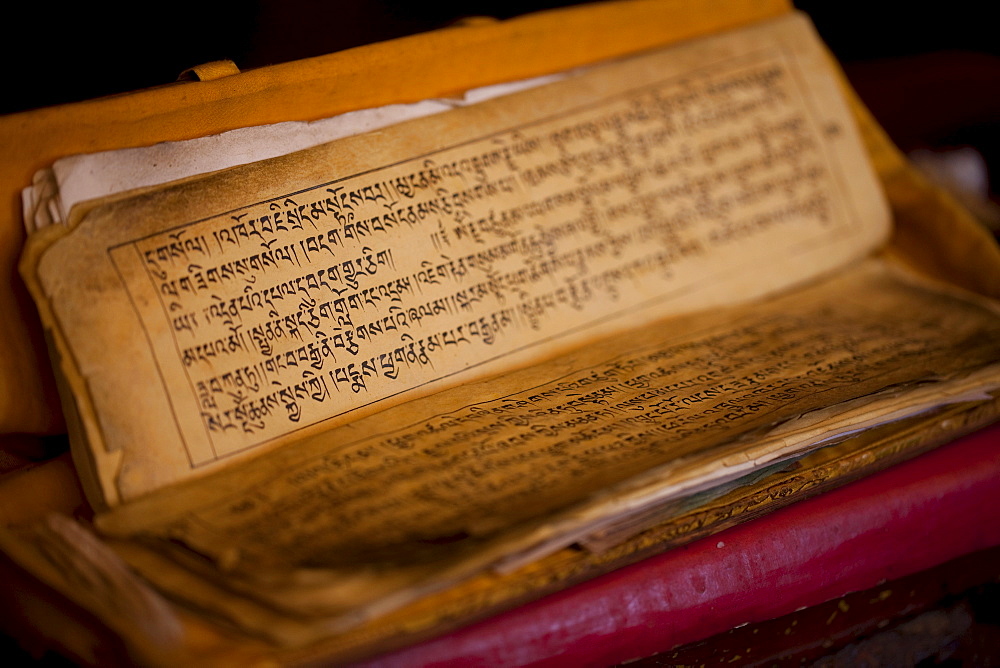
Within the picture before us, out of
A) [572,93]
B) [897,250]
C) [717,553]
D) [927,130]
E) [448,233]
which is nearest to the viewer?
[717,553]

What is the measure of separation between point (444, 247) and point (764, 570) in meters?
0.64

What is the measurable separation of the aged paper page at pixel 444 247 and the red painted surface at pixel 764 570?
0.37m

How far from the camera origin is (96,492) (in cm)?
93

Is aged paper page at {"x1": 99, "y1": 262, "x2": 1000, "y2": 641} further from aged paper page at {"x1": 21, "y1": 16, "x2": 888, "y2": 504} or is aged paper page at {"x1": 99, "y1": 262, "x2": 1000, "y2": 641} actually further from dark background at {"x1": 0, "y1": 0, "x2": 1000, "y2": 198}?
dark background at {"x1": 0, "y1": 0, "x2": 1000, "y2": 198}

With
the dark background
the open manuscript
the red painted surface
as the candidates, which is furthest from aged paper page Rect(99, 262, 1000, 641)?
the dark background

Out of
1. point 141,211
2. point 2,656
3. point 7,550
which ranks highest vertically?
point 141,211

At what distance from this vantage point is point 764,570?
98cm

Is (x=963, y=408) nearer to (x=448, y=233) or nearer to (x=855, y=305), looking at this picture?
(x=855, y=305)

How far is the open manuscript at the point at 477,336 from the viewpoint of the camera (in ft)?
2.76

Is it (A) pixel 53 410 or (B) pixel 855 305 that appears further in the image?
(B) pixel 855 305

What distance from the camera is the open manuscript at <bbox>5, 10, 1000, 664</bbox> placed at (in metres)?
0.84

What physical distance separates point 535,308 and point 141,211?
22.9 inches

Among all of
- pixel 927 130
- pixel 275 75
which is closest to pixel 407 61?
pixel 275 75

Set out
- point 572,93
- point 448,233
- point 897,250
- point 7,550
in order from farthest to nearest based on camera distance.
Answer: point 897,250, point 572,93, point 448,233, point 7,550
